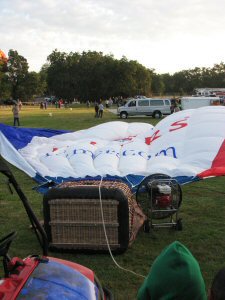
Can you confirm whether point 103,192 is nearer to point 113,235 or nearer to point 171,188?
point 113,235

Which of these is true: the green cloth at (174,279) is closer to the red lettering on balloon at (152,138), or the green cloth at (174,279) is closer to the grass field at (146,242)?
the grass field at (146,242)

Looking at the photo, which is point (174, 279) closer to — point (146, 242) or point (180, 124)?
point (146, 242)

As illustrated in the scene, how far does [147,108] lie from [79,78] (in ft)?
166

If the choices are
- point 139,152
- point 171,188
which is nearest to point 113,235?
point 171,188

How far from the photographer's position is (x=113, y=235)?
4.16 m

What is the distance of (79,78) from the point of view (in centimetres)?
7619

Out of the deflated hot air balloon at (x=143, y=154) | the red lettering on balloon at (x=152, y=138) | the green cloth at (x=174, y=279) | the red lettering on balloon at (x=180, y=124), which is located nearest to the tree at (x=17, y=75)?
the deflated hot air balloon at (x=143, y=154)

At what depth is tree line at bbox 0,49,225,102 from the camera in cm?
7188

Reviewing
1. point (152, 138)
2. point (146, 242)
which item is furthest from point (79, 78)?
point (146, 242)

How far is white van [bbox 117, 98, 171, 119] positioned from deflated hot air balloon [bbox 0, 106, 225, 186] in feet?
60.9

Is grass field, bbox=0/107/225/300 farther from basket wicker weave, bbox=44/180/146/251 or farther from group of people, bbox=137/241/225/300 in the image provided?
group of people, bbox=137/241/225/300

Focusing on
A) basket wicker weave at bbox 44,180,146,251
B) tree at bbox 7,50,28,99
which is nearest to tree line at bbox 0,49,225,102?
tree at bbox 7,50,28,99

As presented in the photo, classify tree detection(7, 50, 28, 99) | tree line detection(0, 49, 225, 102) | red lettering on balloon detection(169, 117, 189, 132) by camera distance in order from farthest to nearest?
tree detection(7, 50, 28, 99) → tree line detection(0, 49, 225, 102) → red lettering on balloon detection(169, 117, 189, 132)

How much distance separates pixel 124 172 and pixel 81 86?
231 ft
